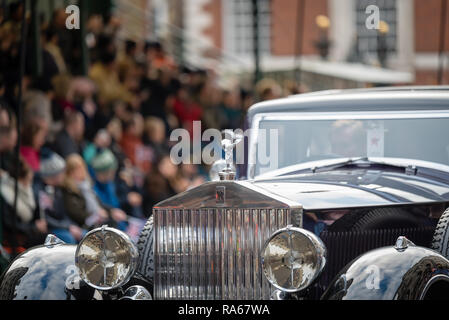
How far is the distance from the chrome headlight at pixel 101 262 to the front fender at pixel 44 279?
196 mm

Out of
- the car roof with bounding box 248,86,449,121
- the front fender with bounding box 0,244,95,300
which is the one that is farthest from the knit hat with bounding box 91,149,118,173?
the front fender with bounding box 0,244,95,300

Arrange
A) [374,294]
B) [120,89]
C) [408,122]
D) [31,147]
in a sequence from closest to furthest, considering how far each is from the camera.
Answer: [374,294], [408,122], [31,147], [120,89]

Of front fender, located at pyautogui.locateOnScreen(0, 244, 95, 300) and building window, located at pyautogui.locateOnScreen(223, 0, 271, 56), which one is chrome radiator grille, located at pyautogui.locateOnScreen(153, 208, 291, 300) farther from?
building window, located at pyautogui.locateOnScreen(223, 0, 271, 56)

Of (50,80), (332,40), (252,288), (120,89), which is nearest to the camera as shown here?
(252,288)

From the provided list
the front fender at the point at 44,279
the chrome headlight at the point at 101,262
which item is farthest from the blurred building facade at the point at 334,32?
the chrome headlight at the point at 101,262

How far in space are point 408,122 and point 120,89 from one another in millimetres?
5739

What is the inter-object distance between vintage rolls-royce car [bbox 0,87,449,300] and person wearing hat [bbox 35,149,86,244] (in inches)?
99.9

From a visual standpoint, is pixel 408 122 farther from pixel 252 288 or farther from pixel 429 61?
pixel 429 61

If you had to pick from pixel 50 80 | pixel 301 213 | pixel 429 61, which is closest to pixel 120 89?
pixel 50 80

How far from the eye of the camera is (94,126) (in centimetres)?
955

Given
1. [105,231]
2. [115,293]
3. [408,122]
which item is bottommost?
[115,293]

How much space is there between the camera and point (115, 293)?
4.46m

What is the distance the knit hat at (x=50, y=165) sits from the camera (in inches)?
303
